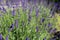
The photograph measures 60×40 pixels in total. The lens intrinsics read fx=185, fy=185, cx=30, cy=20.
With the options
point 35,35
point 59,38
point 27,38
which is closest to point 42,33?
point 35,35

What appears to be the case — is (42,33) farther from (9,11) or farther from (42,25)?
(9,11)

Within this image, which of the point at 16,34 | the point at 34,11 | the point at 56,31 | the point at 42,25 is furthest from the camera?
the point at 56,31

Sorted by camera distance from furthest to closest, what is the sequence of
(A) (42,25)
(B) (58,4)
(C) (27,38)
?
(B) (58,4)
(A) (42,25)
(C) (27,38)

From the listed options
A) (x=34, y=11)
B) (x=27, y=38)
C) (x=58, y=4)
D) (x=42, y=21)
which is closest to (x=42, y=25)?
(x=42, y=21)

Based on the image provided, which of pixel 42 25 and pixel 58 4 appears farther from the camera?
pixel 58 4

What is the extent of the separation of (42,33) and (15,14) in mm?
510

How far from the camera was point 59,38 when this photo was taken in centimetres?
263

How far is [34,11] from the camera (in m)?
2.76

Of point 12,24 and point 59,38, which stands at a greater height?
point 12,24

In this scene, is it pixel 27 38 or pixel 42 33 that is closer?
pixel 27 38

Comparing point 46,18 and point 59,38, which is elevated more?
point 46,18

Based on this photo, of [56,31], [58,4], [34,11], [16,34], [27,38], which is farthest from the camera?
[58,4]

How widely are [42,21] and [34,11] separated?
8.2 inches

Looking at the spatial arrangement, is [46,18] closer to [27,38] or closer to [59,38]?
[59,38]
